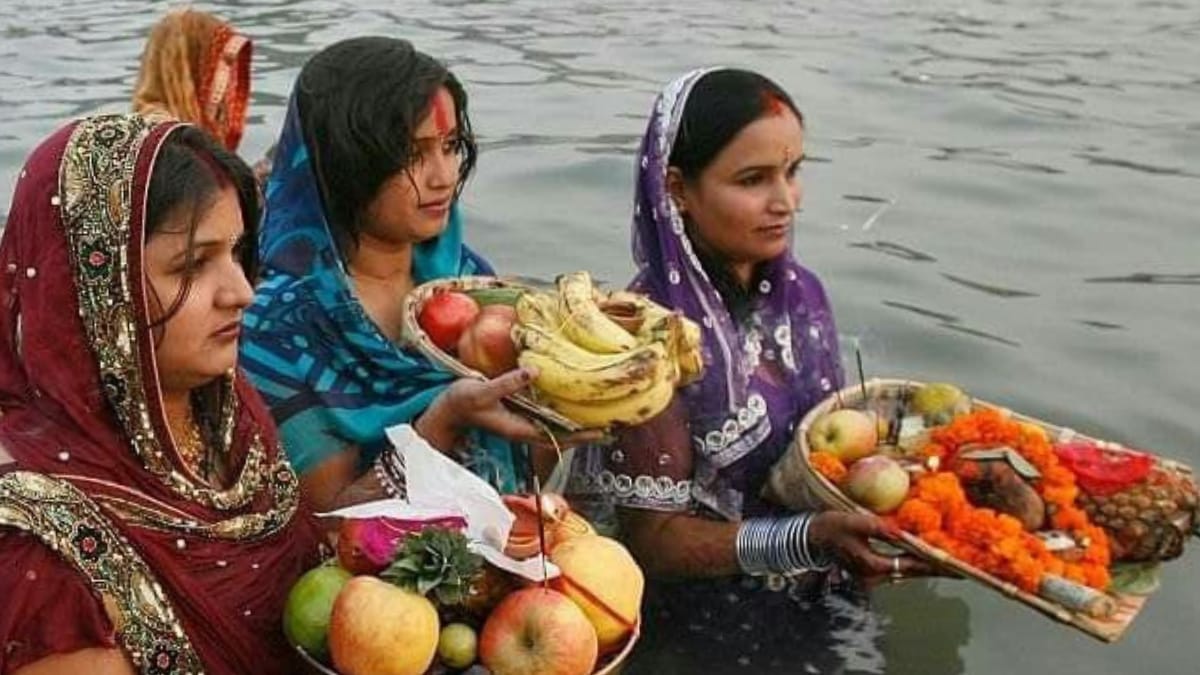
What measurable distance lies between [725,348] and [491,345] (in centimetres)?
78

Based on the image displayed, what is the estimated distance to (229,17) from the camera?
50.4ft

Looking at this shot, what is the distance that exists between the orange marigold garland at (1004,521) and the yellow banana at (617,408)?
0.72 meters

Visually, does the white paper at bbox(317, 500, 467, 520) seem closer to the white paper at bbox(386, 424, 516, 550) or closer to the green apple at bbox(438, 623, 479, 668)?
the white paper at bbox(386, 424, 516, 550)

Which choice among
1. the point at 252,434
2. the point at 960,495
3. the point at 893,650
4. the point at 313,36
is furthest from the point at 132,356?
the point at 313,36

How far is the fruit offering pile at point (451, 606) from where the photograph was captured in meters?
2.71

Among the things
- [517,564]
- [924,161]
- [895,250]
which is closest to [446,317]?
[517,564]

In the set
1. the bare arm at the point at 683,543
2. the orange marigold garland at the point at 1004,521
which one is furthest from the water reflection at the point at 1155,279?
the bare arm at the point at 683,543

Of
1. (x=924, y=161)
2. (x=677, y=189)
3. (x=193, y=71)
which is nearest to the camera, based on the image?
(x=677, y=189)

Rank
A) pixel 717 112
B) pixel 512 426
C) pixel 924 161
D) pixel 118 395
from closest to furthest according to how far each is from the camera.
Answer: pixel 118 395 → pixel 512 426 → pixel 717 112 → pixel 924 161

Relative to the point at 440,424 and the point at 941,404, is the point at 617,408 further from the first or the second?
the point at 941,404

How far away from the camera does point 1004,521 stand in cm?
348

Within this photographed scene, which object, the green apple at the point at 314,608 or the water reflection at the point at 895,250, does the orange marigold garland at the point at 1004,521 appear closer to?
the green apple at the point at 314,608

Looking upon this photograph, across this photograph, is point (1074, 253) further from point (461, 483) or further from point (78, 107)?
point (78, 107)

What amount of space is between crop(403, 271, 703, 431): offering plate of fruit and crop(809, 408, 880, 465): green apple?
1.74 ft
